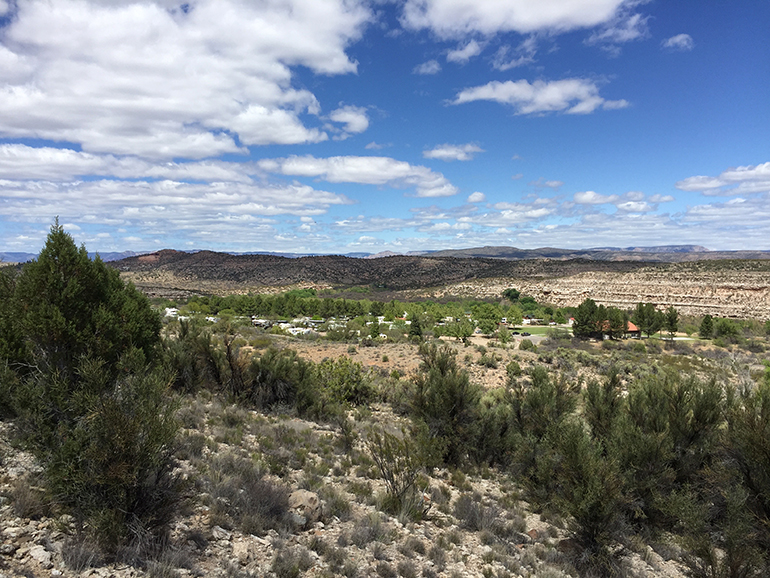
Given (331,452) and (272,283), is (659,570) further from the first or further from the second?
(272,283)

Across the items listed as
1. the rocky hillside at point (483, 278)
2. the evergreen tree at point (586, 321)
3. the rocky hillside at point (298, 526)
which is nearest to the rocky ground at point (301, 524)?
the rocky hillside at point (298, 526)

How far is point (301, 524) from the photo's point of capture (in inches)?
255

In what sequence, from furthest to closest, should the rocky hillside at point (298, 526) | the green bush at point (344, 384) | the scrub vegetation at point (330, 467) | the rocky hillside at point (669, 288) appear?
the rocky hillside at point (669, 288), the green bush at point (344, 384), the scrub vegetation at point (330, 467), the rocky hillside at point (298, 526)

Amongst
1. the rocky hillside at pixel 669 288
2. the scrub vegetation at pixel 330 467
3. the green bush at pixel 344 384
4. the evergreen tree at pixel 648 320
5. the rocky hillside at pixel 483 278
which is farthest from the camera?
the rocky hillside at pixel 483 278

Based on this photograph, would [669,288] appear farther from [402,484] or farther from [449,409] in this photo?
[402,484]

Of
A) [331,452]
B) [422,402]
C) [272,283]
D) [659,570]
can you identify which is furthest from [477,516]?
[272,283]

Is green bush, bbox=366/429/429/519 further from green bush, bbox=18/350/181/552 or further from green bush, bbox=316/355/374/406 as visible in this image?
green bush, bbox=316/355/374/406

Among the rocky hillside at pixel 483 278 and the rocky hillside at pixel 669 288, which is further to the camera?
the rocky hillside at pixel 483 278

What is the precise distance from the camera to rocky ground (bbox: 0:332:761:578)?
4.67 metres

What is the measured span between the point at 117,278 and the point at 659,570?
11.5m

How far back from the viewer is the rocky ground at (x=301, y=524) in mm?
4672

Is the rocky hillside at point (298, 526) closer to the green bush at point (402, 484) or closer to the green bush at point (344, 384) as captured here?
the green bush at point (402, 484)

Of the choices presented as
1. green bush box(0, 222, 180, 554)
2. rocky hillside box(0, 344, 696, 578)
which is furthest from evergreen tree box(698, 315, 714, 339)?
green bush box(0, 222, 180, 554)

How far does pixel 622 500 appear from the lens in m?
7.77
